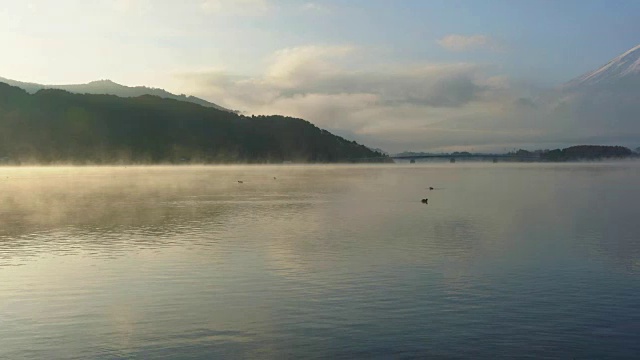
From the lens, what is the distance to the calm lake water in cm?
2588

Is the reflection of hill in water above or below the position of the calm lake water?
below

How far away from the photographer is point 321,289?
3566cm

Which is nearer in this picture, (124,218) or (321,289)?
(321,289)

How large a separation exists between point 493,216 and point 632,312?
49658 mm

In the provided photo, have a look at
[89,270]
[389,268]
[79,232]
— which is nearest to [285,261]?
[389,268]

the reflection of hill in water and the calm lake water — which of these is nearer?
the calm lake water

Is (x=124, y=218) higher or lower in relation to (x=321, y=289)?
lower

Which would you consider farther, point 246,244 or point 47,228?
point 47,228

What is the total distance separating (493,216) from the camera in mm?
79562

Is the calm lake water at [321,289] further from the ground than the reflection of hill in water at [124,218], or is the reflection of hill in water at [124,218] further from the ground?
the calm lake water at [321,289]

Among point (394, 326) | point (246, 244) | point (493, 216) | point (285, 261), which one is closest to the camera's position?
point (394, 326)

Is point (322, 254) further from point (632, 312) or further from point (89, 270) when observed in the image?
point (632, 312)

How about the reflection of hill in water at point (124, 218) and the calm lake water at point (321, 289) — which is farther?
the reflection of hill in water at point (124, 218)

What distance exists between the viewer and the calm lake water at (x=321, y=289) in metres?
25.9
